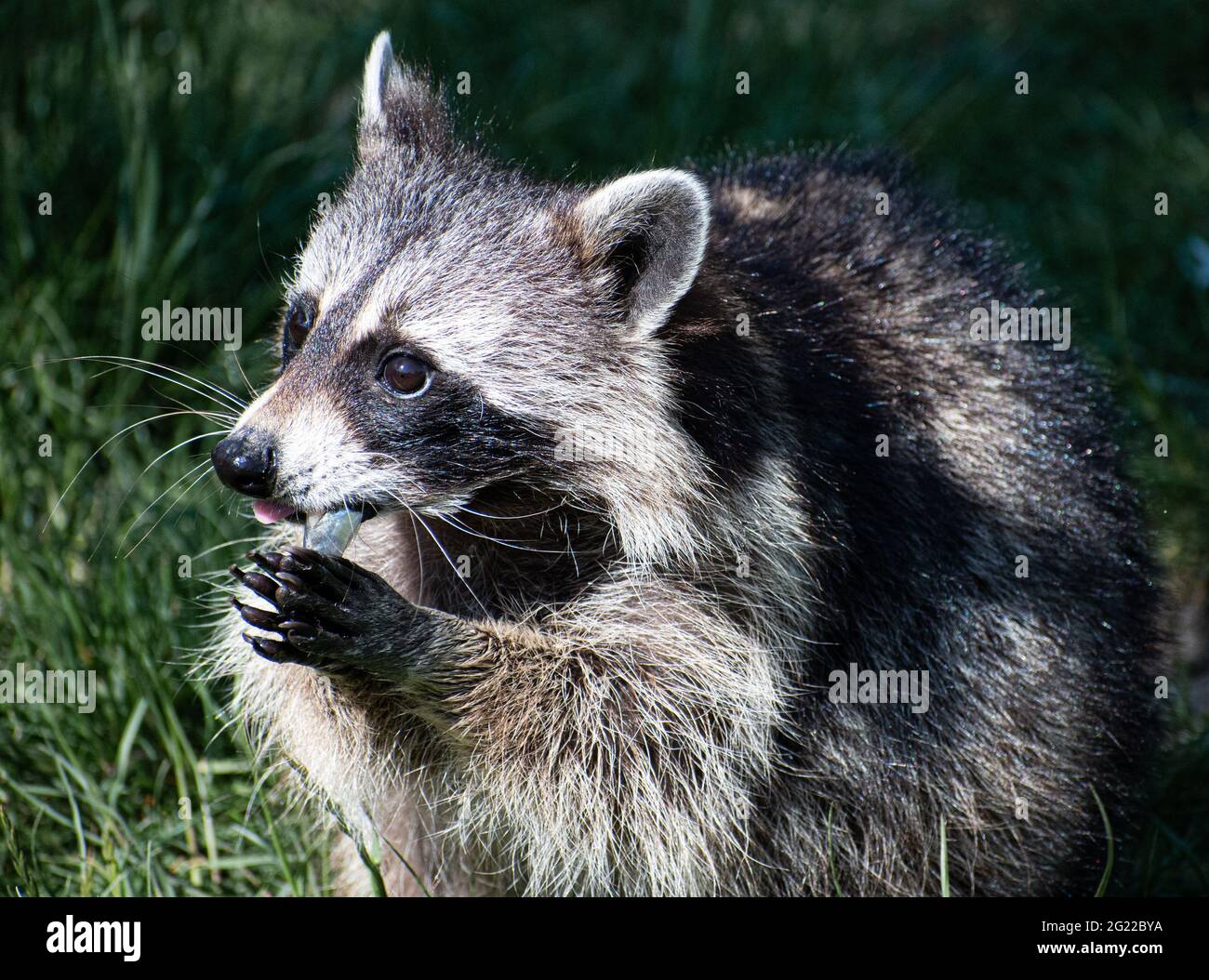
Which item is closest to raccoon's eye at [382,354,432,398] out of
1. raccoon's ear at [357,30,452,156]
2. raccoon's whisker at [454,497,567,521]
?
raccoon's whisker at [454,497,567,521]

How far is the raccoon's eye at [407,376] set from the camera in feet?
11.7

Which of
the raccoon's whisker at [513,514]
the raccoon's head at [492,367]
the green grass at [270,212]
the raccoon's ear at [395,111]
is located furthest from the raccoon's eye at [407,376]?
the green grass at [270,212]

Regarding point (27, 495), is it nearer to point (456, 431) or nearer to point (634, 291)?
point (456, 431)

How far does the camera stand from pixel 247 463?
3396 mm

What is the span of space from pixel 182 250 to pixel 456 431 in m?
2.76

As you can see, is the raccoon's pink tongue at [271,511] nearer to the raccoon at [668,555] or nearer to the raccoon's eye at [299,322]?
the raccoon at [668,555]

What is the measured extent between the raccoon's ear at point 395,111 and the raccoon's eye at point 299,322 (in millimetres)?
623

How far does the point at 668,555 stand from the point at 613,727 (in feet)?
1.72

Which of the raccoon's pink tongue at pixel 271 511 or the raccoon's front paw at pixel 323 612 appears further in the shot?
the raccoon's pink tongue at pixel 271 511

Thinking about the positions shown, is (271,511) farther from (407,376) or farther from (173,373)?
(173,373)

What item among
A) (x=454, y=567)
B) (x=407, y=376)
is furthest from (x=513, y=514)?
(x=407, y=376)

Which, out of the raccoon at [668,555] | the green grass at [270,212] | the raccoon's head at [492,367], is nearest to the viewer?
the raccoon's head at [492,367]

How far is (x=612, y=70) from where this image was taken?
7875 millimetres
